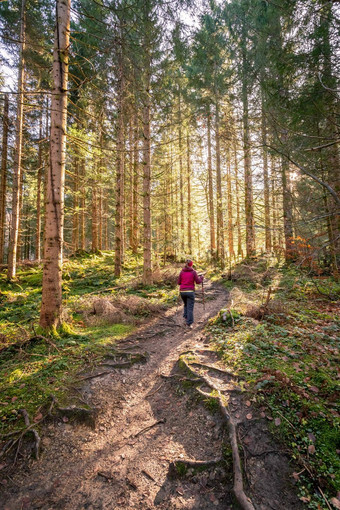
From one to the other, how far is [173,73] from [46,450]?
14.7 meters

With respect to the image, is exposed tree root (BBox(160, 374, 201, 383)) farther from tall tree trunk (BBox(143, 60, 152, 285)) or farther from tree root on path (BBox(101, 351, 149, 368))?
tall tree trunk (BBox(143, 60, 152, 285))

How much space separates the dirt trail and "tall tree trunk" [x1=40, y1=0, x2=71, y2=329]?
2277 millimetres

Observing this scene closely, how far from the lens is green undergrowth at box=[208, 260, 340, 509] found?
8.15ft

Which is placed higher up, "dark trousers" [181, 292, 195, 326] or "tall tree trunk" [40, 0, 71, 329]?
"tall tree trunk" [40, 0, 71, 329]

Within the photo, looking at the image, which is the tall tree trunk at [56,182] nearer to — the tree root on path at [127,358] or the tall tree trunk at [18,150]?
the tree root on path at [127,358]

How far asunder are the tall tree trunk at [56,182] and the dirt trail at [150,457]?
2277mm

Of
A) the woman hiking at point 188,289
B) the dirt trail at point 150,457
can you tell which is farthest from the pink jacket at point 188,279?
the dirt trail at point 150,457

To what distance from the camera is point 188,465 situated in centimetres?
272

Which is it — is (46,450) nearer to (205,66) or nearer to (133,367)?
(133,367)

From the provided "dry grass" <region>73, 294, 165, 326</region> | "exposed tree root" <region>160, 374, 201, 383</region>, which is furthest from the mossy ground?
"exposed tree root" <region>160, 374, 201, 383</region>

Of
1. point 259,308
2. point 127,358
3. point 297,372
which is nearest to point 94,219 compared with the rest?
point 127,358

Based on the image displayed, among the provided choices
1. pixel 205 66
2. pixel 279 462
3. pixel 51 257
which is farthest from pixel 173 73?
pixel 279 462

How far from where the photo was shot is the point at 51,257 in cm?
526

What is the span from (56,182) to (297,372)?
21.2ft
